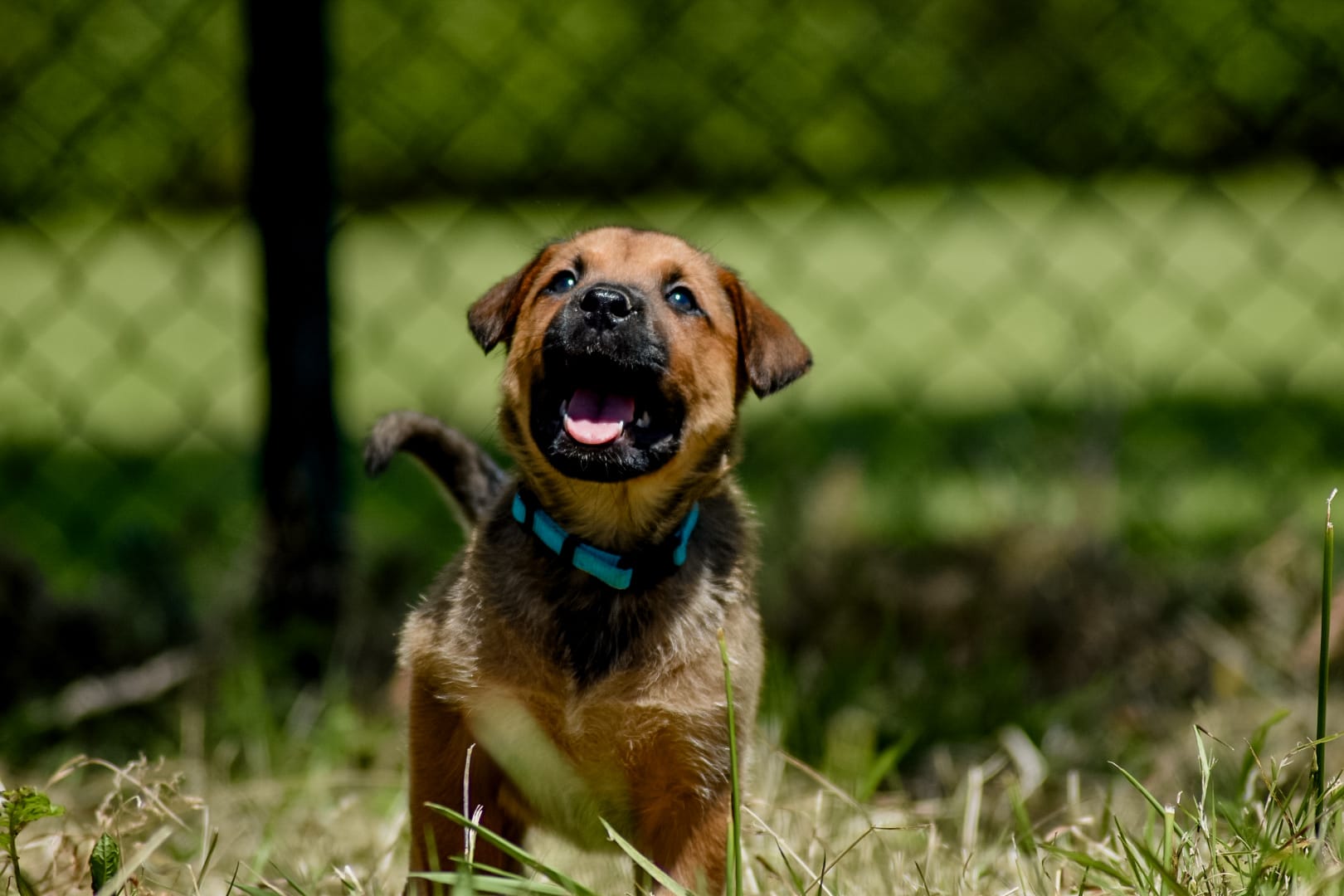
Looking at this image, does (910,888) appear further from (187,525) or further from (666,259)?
(187,525)

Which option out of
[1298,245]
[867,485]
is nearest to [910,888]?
[867,485]

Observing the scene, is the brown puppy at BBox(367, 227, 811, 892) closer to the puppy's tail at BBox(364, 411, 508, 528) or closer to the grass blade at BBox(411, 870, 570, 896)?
the puppy's tail at BBox(364, 411, 508, 528)

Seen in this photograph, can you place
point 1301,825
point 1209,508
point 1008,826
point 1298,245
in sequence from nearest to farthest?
point 1301,825 → point 1008,826 → point 1209,508 → point 1298,245

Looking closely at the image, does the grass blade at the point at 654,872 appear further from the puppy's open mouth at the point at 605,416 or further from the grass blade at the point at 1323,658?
the grass blade at the point at 1323,658

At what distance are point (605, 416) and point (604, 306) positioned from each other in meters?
0.20

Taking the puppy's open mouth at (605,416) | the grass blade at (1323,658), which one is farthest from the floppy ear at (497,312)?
the grass blade at (1323,658)

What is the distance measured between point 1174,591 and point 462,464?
2.33 meters

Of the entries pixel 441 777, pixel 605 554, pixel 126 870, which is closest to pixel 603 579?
pixel 605 554

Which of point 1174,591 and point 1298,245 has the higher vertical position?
point 1298,245

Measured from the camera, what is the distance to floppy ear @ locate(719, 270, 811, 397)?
2.53 m

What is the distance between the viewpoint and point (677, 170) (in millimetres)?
12430

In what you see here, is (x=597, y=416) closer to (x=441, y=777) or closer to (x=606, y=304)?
(x=606, y=304)

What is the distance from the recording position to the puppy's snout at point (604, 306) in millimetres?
2357

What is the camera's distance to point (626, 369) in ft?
7.88
